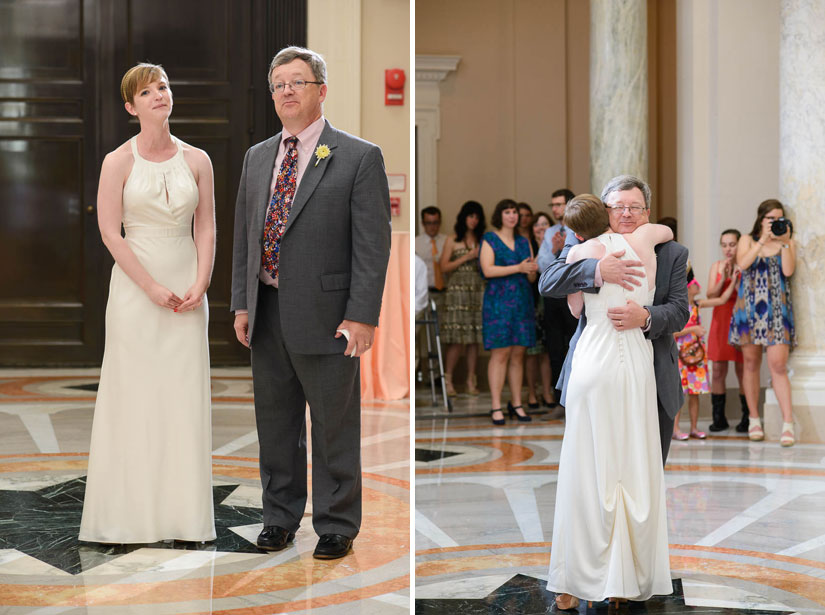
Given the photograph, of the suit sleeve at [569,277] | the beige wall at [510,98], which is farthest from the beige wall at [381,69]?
the suit sleeve at [569,277]

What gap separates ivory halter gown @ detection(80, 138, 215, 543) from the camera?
13.0 ft

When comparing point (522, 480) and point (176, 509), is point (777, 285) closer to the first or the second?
point (522, 480)

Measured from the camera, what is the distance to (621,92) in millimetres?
8523

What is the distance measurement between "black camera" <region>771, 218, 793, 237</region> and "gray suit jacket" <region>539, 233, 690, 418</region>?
4.11 m

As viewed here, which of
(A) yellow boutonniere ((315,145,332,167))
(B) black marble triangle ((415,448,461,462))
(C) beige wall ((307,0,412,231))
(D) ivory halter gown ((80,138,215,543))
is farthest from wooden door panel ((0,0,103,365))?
(A) yellow boutonniere ((315,145,332,167))

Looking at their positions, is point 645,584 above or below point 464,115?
below

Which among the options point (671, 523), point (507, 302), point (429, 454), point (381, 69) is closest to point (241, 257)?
point (671, 523)

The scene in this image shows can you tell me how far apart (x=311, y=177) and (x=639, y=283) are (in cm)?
121

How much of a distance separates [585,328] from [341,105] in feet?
19.1

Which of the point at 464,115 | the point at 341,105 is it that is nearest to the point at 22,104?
the point at 341,105

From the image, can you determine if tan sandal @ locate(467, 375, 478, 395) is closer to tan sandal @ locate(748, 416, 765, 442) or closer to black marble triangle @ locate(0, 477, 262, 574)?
tan sandal @ locate(748, 416, 765, 442)

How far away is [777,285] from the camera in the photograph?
730cm

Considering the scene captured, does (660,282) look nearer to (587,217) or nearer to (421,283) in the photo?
(587,217)

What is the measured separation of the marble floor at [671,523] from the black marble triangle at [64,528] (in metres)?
0.78
